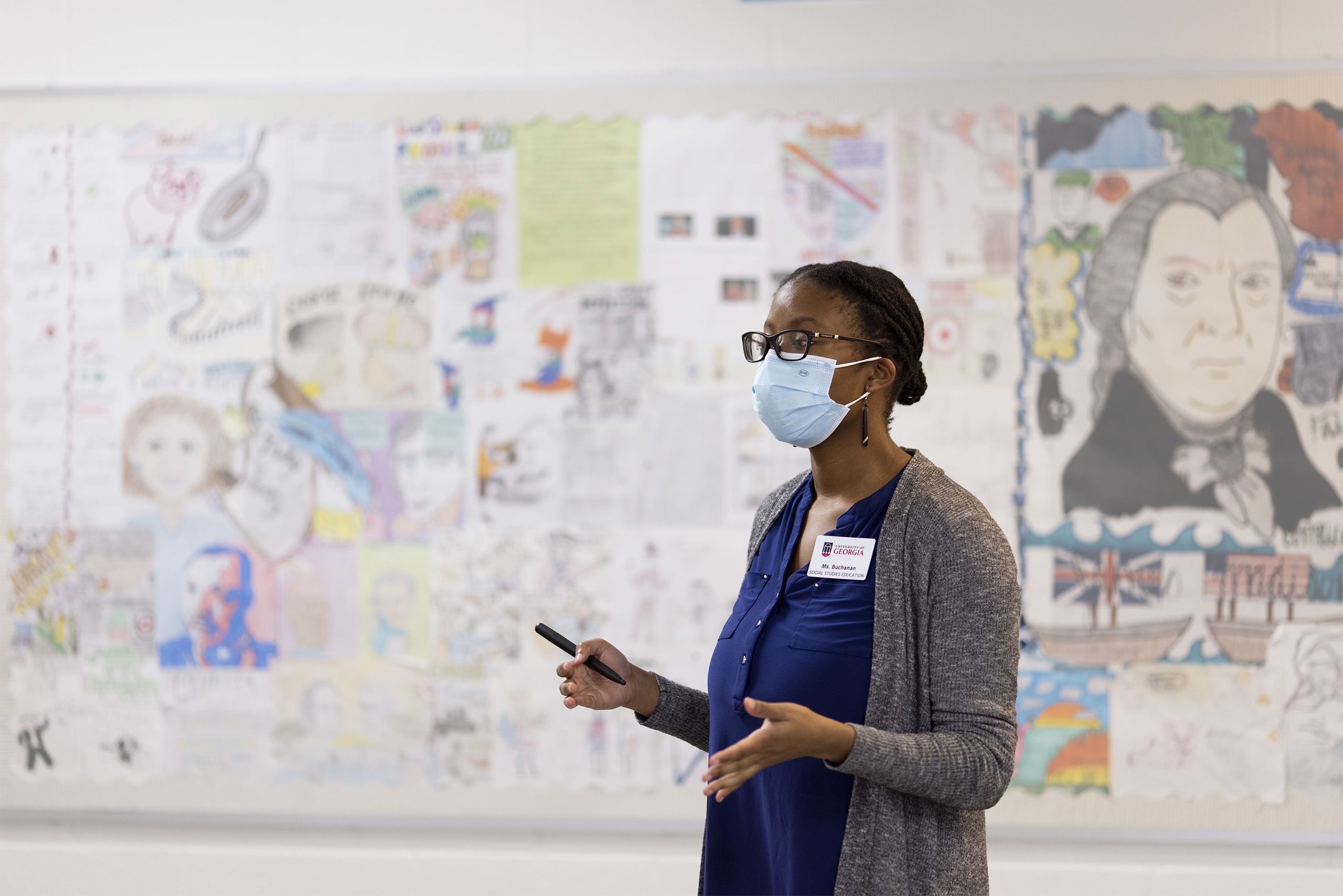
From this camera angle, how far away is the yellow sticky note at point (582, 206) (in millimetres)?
2334

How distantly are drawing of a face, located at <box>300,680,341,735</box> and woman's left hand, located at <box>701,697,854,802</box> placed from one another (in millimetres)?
1535

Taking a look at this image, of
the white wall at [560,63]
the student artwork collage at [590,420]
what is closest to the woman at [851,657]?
the student artwork collage at [590,420]

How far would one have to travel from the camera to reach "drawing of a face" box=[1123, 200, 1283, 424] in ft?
7.34

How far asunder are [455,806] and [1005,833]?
3.98ft

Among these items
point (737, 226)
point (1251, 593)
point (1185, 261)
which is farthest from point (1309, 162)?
point (737, 226)

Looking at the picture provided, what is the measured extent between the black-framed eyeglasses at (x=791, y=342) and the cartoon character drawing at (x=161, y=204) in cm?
168

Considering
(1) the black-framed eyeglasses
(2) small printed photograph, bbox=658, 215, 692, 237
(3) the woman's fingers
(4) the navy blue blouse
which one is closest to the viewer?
(3) the woman's fingers

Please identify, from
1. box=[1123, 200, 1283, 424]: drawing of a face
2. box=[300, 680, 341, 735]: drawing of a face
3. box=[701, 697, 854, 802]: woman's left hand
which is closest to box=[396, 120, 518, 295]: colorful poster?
box=[300, 680, 341, 735]: drawing of a face

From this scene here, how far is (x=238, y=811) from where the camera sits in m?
2.38

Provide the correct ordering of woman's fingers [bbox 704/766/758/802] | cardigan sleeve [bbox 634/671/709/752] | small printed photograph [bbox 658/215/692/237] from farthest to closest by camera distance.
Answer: small printed photograph [bbox 658/215/692/237] → cardigan sleeve [bbox 634/671/709/752] → woman's fingers [bbox 704/766/758/802]

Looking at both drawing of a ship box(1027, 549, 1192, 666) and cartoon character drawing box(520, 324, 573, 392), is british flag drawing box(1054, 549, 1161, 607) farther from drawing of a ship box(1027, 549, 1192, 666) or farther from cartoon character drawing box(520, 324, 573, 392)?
cartoon character drawing box(520, 324, 573, 392)

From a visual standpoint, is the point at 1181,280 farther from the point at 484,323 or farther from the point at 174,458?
the point at 174,458

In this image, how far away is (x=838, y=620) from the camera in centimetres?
119

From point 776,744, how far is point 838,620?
0.71 feet
